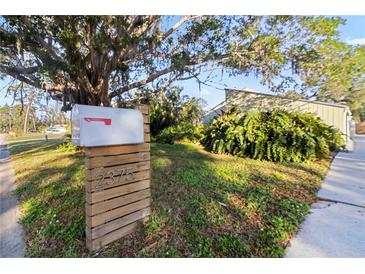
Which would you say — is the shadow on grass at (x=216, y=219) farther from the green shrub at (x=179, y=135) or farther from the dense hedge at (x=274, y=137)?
the green shrub at (x=179, y=135)

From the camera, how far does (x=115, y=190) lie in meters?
1.98

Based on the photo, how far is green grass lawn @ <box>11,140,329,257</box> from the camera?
192 centimetres

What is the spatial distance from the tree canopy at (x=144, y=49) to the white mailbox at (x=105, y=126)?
2555 millimetres

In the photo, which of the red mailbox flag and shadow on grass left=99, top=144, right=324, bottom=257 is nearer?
the red mailbox flag

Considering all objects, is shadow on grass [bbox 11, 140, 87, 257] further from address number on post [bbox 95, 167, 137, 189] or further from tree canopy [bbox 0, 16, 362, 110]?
tree canopy [bbox 0, 16, 362, 110]

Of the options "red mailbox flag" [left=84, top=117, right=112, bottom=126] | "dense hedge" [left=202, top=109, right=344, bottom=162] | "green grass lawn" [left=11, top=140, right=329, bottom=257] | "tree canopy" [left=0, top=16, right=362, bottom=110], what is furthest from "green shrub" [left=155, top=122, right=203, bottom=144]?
"red mailbox flag" [left=84, top=117, right=112, bottom=126]

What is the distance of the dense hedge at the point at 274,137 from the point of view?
5152 mm

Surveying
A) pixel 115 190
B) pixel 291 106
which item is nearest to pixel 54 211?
pixel 115 190

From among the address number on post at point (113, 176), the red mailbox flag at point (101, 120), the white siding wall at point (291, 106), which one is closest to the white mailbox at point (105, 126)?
the red mailbox flag at point (101, 120)

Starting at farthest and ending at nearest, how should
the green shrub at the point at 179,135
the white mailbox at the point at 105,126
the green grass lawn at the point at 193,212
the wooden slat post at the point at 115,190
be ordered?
the green shrub at the point at 179,135
the green grass lawn at the point at 193,212
the wooden slat post at the point at 115,190
the white mailbox at the point at 105,126

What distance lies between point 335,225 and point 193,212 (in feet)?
4.94

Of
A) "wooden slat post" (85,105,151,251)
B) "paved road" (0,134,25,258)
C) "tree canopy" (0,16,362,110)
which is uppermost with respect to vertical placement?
"tree canopy" (0,16,362,110)

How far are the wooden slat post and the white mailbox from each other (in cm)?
9
